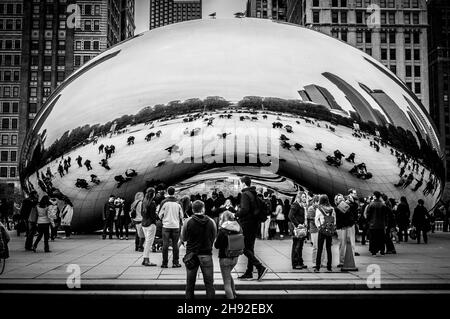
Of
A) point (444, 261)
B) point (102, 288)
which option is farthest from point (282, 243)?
point (102, 288)

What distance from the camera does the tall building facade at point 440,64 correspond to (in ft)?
332

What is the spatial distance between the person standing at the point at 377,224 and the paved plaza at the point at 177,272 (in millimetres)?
281

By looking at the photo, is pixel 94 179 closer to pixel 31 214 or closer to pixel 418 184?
pixel 31 214

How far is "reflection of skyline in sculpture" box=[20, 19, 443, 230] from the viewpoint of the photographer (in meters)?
11.7

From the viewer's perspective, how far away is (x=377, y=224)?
11359mm

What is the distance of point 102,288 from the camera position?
7426 mm

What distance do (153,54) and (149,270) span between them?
576cm

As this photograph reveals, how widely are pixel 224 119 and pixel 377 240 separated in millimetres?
4366

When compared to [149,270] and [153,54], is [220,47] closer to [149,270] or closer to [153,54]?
[153,54]

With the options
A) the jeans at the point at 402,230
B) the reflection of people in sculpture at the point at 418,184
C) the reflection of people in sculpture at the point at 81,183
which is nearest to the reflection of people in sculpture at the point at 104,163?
the reflection of people in sculpture at the point at 81,183

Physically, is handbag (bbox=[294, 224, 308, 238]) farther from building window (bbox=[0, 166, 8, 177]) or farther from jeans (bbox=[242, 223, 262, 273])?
building window (bbox=[0, 166, 8, 177])

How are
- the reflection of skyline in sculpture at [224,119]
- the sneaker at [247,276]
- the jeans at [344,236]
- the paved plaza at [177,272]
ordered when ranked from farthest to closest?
the reflection of skyline in sculpture at [224,119] → the jeans at [344,236] → the sneaker at [247,276] → the paved plaza at [177,272]

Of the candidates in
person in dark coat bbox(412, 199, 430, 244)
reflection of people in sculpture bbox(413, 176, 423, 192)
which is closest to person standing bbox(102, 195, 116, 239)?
reflection of people in sculpture bbox(413, 176, 423, 192)

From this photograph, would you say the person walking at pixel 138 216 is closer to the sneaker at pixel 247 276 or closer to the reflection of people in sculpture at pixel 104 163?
the reflection of people in sculpture at pixel 104 163
